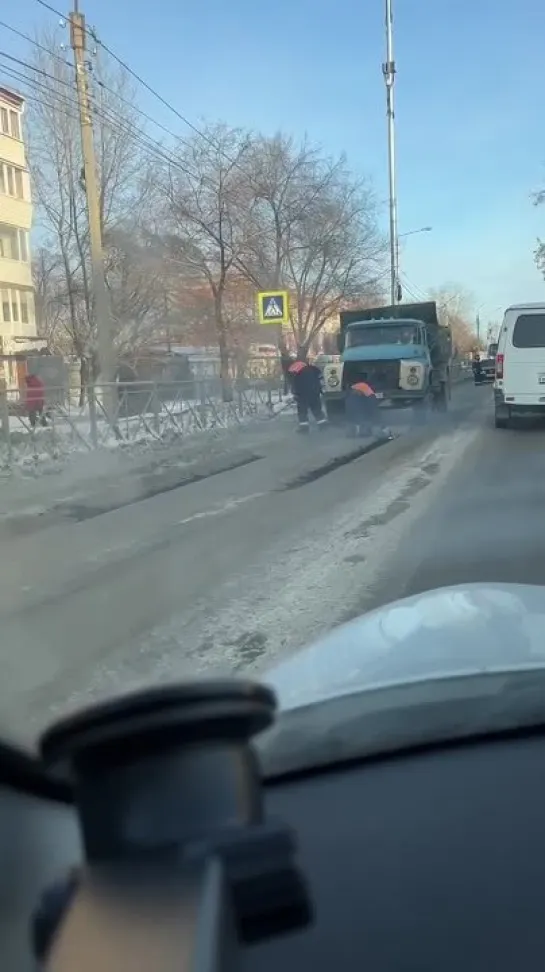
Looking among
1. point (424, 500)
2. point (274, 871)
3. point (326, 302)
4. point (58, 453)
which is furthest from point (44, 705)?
point (326, 302)

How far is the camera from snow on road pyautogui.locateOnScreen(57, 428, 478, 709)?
4.95 metres

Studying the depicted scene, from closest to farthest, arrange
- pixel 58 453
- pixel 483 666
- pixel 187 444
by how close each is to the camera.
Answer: pixel 483 666
pixel 58 453
pixel 187 444

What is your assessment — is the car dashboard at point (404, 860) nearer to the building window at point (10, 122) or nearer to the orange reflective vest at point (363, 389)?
the orange reflective vest at point (363, 389)

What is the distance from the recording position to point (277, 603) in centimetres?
634

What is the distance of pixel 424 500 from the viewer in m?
10.7

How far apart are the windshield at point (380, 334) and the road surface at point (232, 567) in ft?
34.2

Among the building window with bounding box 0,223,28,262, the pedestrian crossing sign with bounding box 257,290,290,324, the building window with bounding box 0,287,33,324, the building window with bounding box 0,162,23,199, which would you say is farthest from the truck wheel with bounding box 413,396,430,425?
the building window with bounding box 0,223,28,262

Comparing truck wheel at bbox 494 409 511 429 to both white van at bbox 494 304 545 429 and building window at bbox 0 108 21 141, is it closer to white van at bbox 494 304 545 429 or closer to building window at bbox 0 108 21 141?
white van at bbox 494 304 545 429

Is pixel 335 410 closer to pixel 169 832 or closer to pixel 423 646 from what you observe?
pixel 423 646

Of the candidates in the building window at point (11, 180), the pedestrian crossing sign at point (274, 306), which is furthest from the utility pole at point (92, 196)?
the building window at point (11, 180)

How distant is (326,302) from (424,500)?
2735 cm

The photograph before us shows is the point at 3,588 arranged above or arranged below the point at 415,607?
below

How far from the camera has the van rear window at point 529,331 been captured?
20078 mm

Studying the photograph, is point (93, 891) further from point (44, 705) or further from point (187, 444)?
point (187, 444)
